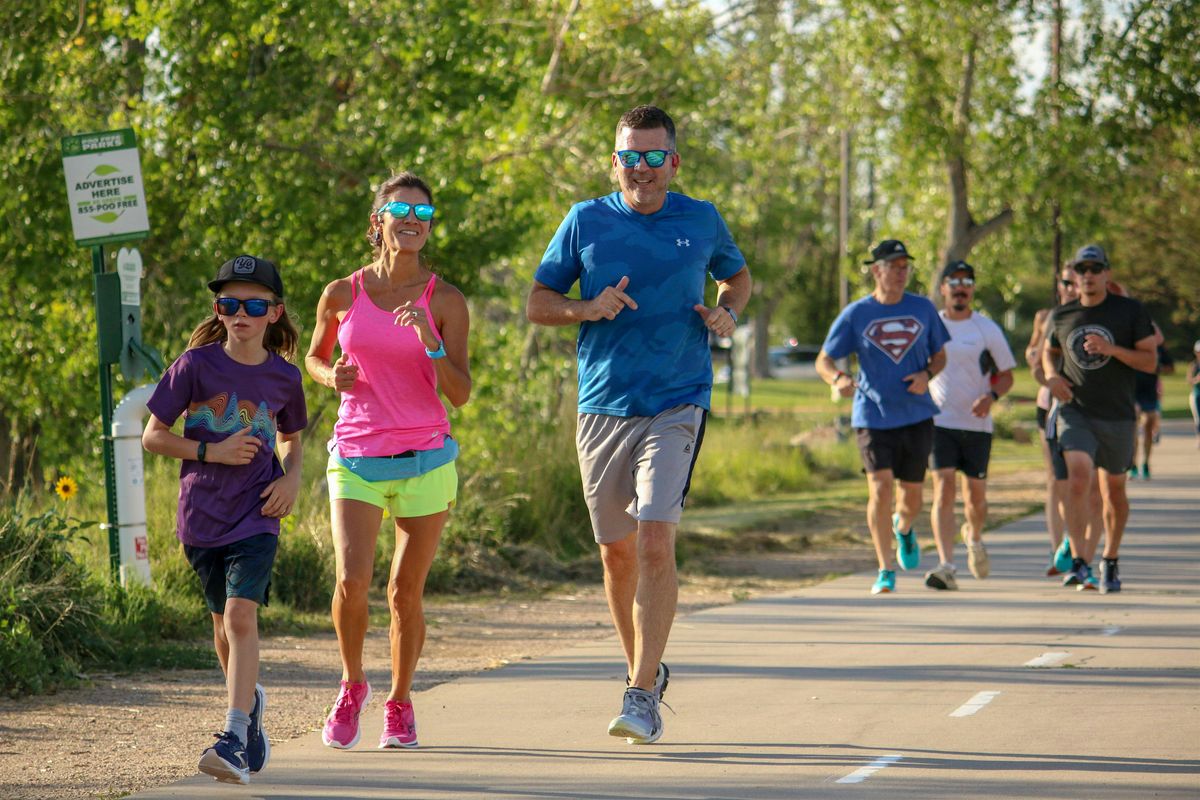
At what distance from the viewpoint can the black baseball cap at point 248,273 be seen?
18.5 feet

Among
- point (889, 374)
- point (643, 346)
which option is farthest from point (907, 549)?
point (643, 346)

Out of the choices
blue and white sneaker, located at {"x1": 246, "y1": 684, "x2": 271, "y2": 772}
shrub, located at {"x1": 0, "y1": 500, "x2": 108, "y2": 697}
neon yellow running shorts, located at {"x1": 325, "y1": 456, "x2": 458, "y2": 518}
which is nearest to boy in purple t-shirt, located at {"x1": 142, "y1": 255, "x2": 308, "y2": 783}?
blue and white sneaker, located at {"x1": 246, "y1": 684, "x2": 271, "y2": 772}

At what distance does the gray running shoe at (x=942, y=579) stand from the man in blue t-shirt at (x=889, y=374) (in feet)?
0.95

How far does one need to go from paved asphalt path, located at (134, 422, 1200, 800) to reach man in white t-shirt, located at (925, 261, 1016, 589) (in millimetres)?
941

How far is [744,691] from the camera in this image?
732cm

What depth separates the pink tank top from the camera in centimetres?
601

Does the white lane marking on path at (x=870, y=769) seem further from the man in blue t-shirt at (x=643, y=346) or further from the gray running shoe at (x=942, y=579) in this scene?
the gray running shoe at (x=942, y=579)

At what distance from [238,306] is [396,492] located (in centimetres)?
90

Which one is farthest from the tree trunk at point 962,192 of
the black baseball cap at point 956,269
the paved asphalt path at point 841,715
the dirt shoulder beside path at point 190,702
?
the dirt shoulder beside path at point 190,702

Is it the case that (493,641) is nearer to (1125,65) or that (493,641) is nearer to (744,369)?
(1125,65)

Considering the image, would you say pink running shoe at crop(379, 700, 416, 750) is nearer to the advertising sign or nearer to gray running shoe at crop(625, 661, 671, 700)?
gray running shoe at crop(625, 661, 671, 700)

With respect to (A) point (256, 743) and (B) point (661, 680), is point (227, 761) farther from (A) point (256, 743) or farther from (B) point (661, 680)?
(B) point (661, 680)

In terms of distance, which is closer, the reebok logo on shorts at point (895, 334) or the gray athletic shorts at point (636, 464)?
the gray athletic shorts at point (636, 464)

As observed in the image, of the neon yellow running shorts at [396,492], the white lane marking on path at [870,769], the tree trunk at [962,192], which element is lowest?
the white lane marking on path at [870,769]
